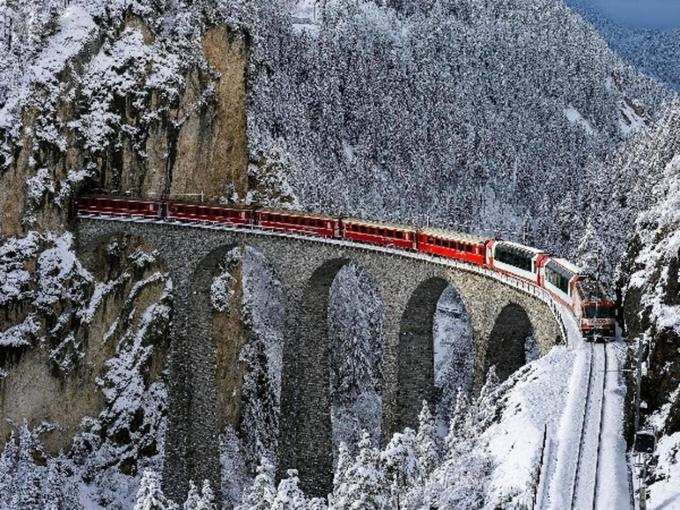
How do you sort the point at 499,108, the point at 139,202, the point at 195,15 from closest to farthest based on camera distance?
the point at 139,202, the point at 195,15, the point at 499,108

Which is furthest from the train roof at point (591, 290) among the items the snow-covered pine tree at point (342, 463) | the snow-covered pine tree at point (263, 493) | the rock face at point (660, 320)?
the snow-covered pine tree at point (263, 493)

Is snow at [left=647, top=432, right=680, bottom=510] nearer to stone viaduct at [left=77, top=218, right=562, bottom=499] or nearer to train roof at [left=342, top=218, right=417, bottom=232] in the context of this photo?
stone viaduct at [left=77, top=218, right=562, bottom=499]

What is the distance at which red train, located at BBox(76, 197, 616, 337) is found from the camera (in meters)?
39.1

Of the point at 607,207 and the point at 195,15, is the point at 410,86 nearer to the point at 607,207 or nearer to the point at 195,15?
the point at 607,207

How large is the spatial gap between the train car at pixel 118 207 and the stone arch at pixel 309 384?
12996 millimetres

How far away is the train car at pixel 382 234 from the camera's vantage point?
51.1 metres

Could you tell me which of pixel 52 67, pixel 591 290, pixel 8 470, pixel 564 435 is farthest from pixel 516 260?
pixel 52 67

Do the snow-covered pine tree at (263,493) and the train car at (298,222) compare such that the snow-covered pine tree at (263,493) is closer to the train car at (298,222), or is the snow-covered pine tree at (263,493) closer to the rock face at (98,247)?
the train car at (298,222)

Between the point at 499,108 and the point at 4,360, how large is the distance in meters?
133

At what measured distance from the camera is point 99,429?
69.8 metres

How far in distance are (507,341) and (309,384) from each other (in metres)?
15.2

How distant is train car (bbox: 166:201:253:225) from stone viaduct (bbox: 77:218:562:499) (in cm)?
76

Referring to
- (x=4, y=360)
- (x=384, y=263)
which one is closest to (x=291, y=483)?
(x=384, y=263)

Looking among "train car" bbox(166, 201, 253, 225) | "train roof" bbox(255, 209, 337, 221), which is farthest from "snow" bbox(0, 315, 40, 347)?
"train roof" bbox(255, 209, 337, 221)
